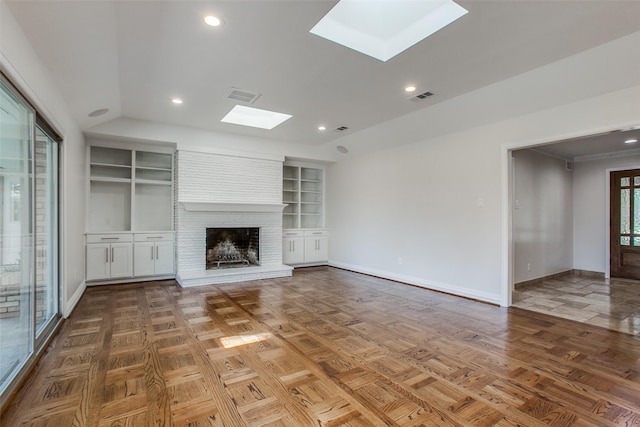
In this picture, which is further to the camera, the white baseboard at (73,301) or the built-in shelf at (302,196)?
the built-in shelf at (302,196)

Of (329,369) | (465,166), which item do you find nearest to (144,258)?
(329,369)

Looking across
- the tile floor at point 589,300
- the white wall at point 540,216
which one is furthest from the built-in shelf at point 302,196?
the tile floor at point 589,300

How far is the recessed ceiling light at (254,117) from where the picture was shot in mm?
5199

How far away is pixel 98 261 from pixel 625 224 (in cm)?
968

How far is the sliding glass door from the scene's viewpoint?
2.06m

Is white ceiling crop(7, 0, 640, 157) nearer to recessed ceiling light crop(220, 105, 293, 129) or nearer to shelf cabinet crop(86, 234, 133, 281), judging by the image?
recessed ceiling light crop(220, 105, 293, 129)

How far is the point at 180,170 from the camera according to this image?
5629 millimetres

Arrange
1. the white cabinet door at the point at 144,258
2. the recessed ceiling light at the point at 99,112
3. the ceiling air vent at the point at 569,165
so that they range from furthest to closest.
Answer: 1. the ceiling air vent at the point at 569,165
2. the white cabinet door at the point at 144,258
3. the recessed ceiling light at the point at 99,112

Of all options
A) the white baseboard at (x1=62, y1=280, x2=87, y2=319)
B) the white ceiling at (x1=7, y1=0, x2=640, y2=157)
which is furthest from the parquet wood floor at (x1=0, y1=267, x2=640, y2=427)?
the white ceiling at (x1=7, y1=0, x2=640, y2=157)

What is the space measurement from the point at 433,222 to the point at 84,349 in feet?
15.6

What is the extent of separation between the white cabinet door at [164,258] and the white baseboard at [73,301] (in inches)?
43.8

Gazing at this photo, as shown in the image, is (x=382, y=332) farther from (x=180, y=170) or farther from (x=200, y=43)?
(x=180, y=170)

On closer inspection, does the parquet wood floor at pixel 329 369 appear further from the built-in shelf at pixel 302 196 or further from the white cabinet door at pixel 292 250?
the built-in shelf at pixel 302 196

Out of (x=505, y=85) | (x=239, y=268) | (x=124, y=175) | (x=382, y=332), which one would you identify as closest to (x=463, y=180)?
(x=505, y=85)
